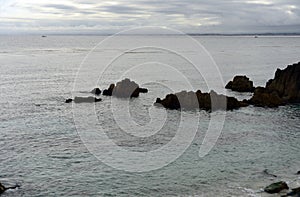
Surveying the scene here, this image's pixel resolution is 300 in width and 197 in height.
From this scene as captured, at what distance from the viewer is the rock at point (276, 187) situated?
2720cm

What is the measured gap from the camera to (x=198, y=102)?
57750 millimetres

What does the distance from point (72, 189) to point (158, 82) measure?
5959cm

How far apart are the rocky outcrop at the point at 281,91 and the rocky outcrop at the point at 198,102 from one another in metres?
3.89

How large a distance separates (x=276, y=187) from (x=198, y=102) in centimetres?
3088

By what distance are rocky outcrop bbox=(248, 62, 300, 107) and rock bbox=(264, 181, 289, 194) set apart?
3307 centimetres

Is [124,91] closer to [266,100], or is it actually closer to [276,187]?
[266,100]

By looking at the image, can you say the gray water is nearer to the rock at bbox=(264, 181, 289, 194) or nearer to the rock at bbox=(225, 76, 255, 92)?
the rock at bbox=(264, 181, 289, 194)

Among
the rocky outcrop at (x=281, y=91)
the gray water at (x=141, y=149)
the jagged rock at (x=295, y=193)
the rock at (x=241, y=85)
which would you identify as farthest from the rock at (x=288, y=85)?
the jagged rock at (x=295, y=193)

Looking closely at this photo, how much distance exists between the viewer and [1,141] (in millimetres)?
40781

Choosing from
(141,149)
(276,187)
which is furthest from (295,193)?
(141,149)

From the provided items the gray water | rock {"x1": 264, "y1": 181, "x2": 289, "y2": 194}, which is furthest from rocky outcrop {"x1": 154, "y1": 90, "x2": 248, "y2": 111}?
rock {"x1": 264, "y1": 181, "x2": 289, "y2": 194}

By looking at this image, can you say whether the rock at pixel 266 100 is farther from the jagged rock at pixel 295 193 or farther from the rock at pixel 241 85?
the jagged rock at pixel 295 193

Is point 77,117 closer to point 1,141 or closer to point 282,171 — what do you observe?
point 1,141

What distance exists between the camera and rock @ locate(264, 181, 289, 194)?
27200mm
